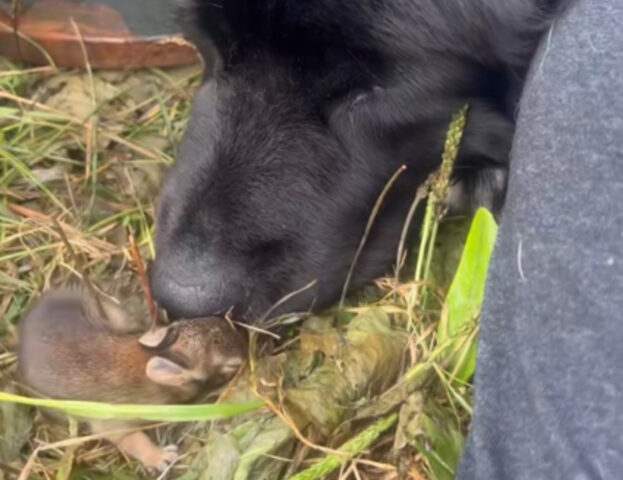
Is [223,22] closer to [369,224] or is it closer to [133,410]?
[369,224]

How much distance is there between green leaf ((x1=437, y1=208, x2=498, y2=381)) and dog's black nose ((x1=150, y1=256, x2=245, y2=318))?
358 millimetres

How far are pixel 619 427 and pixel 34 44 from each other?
74.7 inches

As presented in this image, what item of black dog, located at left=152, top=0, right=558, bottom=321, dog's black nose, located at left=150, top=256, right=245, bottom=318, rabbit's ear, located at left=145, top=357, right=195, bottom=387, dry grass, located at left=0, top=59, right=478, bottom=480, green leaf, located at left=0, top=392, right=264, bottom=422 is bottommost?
dry grass, located at left=0, top=59, right=478, bottom=480

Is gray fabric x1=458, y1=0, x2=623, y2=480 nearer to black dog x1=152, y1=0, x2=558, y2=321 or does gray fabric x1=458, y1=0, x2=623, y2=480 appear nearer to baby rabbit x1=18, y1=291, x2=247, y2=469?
black dog x1=152, y1=0, x2=558, y2=321

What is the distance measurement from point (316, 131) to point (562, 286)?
0.70 metres

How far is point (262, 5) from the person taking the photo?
1718 mm

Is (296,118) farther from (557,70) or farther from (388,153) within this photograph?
(557,70)

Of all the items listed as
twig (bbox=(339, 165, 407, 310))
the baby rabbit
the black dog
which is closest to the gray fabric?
the black dog

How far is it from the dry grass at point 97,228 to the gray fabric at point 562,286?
1.36 feet

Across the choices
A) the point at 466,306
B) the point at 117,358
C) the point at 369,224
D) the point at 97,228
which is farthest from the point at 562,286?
the point at 97,228

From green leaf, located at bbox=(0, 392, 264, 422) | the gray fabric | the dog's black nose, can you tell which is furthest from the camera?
the dog's black nose

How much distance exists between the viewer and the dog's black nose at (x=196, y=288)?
5.93 feet

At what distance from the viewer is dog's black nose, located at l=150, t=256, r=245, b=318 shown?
1809 millimetres

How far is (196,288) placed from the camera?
1.81m
